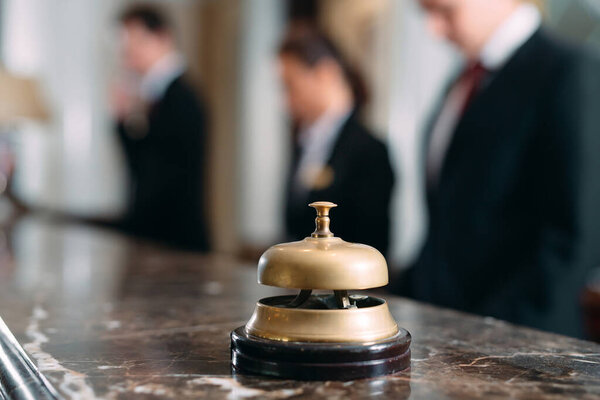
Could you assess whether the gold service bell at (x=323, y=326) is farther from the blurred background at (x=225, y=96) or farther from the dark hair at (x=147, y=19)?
the dark hair at (x=147, y=19)

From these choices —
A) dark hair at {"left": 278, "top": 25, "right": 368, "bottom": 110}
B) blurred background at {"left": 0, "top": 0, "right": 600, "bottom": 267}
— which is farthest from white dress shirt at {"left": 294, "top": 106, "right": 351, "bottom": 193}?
blurred background at {"left": 0, "top": 0, "right": 600, "bottom": 267}

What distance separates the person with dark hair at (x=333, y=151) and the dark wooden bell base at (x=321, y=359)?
2.31 metres

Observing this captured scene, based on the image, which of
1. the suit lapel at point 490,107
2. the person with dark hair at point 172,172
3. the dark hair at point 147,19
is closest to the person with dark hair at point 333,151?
the suit lapel at point 490,107

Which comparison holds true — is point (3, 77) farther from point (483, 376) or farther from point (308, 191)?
point (483, 376)

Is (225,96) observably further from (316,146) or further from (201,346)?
(201,346)

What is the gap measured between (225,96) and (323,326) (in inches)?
263

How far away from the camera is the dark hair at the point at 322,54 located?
139 inches

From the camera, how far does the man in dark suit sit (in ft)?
7.81

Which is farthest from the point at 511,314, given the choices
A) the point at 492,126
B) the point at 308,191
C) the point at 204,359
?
the point at 204,359

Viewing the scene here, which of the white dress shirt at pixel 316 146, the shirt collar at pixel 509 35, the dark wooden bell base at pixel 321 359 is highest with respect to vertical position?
the shirt collar at pixel 509 35

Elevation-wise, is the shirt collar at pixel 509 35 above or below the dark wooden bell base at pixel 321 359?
above

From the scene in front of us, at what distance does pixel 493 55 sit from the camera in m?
2.82

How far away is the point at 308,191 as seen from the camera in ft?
11.7

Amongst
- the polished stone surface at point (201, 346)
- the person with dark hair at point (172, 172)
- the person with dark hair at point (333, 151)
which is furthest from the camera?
the person with dark hair at point (172, 172)
